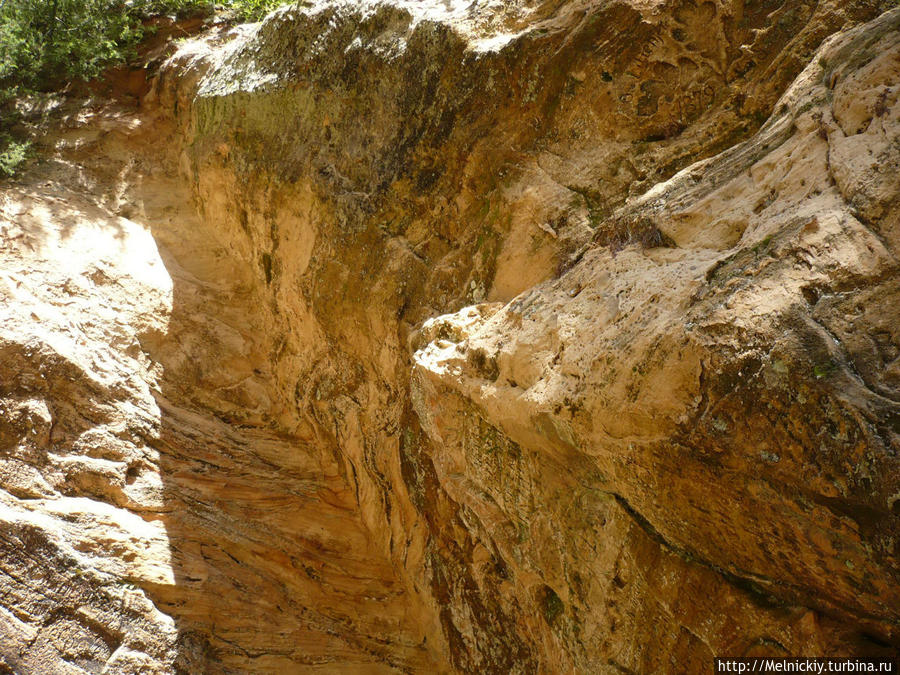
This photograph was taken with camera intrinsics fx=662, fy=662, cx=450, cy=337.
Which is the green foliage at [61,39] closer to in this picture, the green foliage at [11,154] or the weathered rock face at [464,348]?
the green foliage at [11,154]

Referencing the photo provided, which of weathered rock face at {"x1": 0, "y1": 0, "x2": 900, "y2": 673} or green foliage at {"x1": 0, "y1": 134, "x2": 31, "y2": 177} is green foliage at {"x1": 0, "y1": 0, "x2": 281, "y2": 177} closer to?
green foliage at {"x1": 0, "y1": 134, "x2": 31, "y2": 177}

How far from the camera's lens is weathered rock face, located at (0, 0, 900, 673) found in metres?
2.17

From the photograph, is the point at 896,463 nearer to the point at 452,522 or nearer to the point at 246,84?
the point at 452,522

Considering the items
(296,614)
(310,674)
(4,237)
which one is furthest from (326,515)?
(4,237)

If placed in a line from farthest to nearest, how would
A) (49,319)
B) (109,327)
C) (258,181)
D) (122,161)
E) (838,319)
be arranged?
(122,161) → (258,181) → (109,327) → (49,319) → (838,319)

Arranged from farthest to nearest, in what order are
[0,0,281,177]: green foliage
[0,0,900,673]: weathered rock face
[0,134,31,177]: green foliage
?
[0,0,281,177]: green foliage
[0,134,31,177]: green foliage
[0,0,900,673]: weathered rock face

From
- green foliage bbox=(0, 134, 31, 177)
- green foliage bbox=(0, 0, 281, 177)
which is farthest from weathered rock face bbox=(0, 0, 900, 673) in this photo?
green foliage bbox=(0, 0, 281, 177)

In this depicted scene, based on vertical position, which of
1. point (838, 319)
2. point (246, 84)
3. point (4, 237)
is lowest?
point (838, 319)

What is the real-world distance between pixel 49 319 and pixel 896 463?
4.90m

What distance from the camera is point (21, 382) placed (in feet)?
14.2

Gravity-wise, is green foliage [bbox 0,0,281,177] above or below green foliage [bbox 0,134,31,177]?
above

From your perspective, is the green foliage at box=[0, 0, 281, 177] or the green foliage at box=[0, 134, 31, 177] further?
the green foliage at box=[0, 0, 281, 177]

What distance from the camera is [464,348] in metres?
3.45

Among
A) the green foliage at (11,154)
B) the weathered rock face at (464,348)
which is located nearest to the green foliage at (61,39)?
the green foliage at (11,154)
